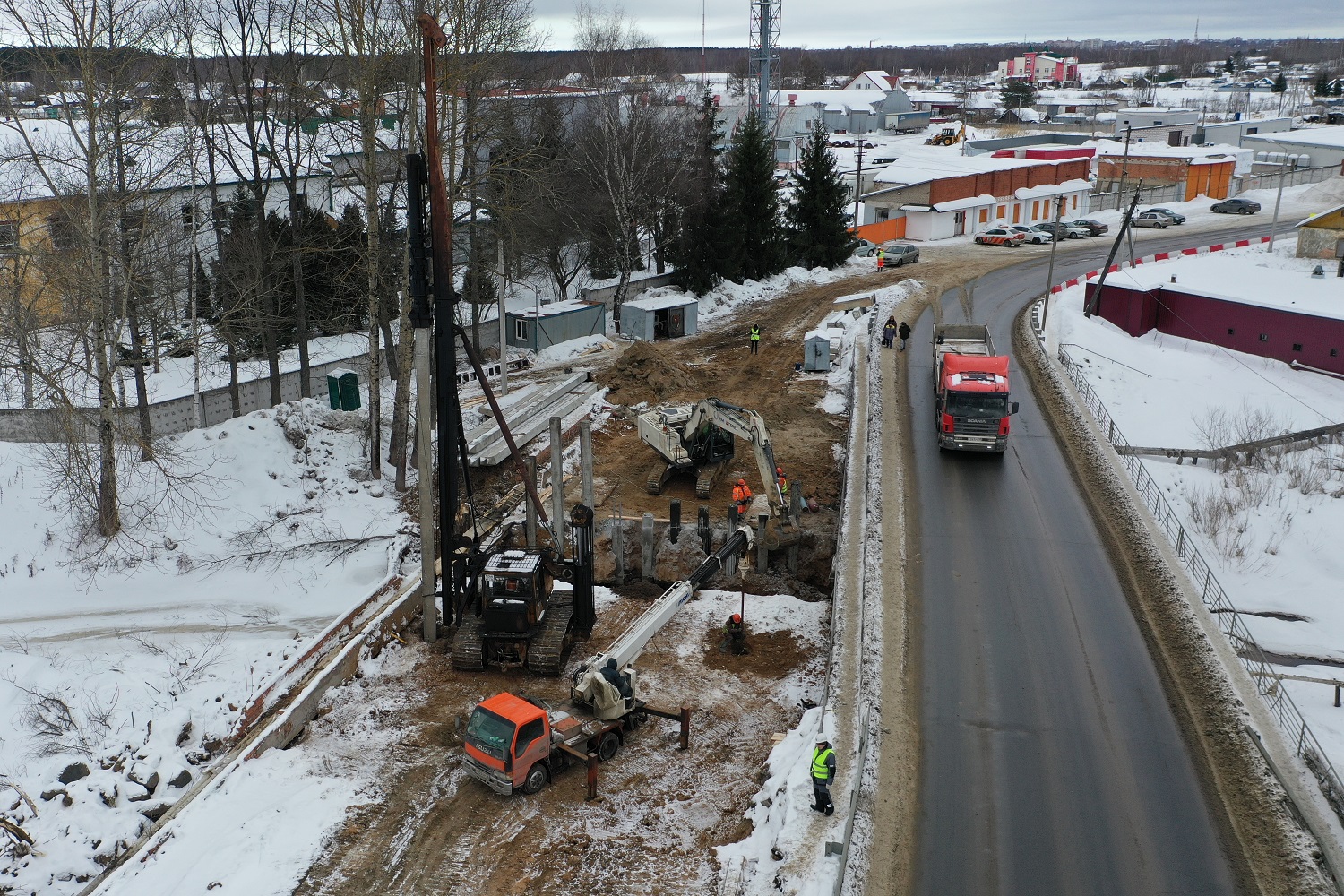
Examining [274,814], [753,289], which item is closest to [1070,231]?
[753,289]

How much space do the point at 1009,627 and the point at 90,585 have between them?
1987cm

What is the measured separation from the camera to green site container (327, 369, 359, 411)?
109ft

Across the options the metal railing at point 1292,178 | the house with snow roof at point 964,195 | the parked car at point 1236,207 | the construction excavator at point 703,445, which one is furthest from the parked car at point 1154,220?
the construction excavator at point 703,445


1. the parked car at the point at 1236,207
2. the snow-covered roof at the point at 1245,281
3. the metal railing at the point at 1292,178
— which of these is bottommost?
the snow-covered roof at the point at 1245,281

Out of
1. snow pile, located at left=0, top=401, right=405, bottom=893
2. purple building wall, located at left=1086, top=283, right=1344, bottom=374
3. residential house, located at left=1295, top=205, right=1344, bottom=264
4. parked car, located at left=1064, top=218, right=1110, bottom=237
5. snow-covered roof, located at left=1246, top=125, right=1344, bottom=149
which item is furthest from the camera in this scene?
snow-covered roof, located at left=1246, top=125, right=1344, bottom=149

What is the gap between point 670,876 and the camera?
47.7 ft

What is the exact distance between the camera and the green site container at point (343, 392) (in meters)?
33.2

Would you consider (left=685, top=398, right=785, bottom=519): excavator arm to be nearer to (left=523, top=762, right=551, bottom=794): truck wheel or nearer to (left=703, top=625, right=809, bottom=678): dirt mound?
(left=703, top=625, right=809, bottom=678): dirt mound

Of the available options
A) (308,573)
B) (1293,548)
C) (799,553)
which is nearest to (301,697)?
(308,573)

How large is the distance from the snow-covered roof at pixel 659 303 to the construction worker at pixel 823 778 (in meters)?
34.0

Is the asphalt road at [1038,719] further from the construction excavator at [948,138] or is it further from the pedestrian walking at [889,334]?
the construction excavator at [948,138]

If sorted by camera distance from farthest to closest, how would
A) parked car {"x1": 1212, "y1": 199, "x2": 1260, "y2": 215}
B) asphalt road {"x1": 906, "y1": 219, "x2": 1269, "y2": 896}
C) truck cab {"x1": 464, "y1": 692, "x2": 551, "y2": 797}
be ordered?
1. parked car {"x1": 1212, "y1": 199, "x2": 1260, "y2": 215}
2. truck cab {"x1": 464, "y1": 692, "x2": 551, "y2": 797}
3. asphalt road {"x1": 906, "y1": 219, "x2": 1269, "y2": 896}

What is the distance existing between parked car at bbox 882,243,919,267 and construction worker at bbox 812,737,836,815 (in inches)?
1943

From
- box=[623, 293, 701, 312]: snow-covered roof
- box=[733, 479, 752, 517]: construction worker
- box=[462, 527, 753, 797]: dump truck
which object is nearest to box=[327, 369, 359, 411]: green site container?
box=[733, 479, 752, 517]: construction worker
